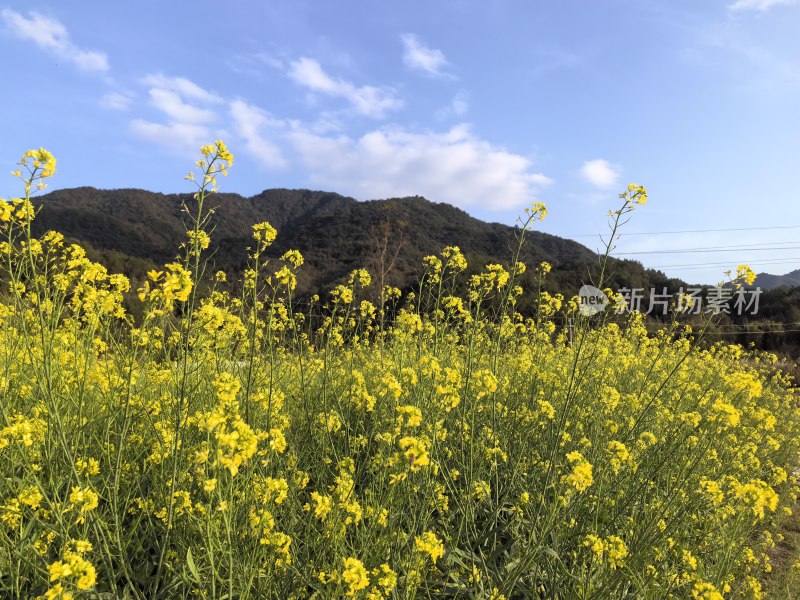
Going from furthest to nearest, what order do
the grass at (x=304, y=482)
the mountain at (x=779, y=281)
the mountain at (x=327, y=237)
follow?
the mountain at (x=779, y=281)
the mountain at (x=327, y=237)
the grass at (x=304, y=482)

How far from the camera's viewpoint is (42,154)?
2010 mm

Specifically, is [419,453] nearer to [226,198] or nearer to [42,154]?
[42,154]

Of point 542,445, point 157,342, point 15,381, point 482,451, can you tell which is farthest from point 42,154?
A: point 542,445

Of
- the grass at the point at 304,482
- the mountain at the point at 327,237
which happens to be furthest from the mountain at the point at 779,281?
the grass at the point at 304,482

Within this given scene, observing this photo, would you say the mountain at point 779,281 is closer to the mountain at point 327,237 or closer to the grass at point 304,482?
the mountain at point 327,237

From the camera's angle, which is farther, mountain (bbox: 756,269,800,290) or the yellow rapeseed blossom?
mountain (bbox: 756,269,800,290)

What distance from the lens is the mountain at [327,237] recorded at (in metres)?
25.3

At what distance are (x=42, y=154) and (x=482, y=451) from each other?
3022 millimetres

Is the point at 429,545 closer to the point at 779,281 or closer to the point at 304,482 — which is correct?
the point at 304,482

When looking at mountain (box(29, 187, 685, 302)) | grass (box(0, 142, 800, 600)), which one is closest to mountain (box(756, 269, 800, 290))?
mountain (box(29, 187, 685, 302))

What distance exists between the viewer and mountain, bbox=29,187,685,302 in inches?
998

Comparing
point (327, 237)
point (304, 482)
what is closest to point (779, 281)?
point (327, 237)

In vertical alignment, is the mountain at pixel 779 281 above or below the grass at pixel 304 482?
above

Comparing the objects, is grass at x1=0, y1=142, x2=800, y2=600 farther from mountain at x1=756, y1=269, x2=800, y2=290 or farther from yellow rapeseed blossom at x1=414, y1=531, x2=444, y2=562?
mountain at x1=756, y1=269, x2=800, y2=290
